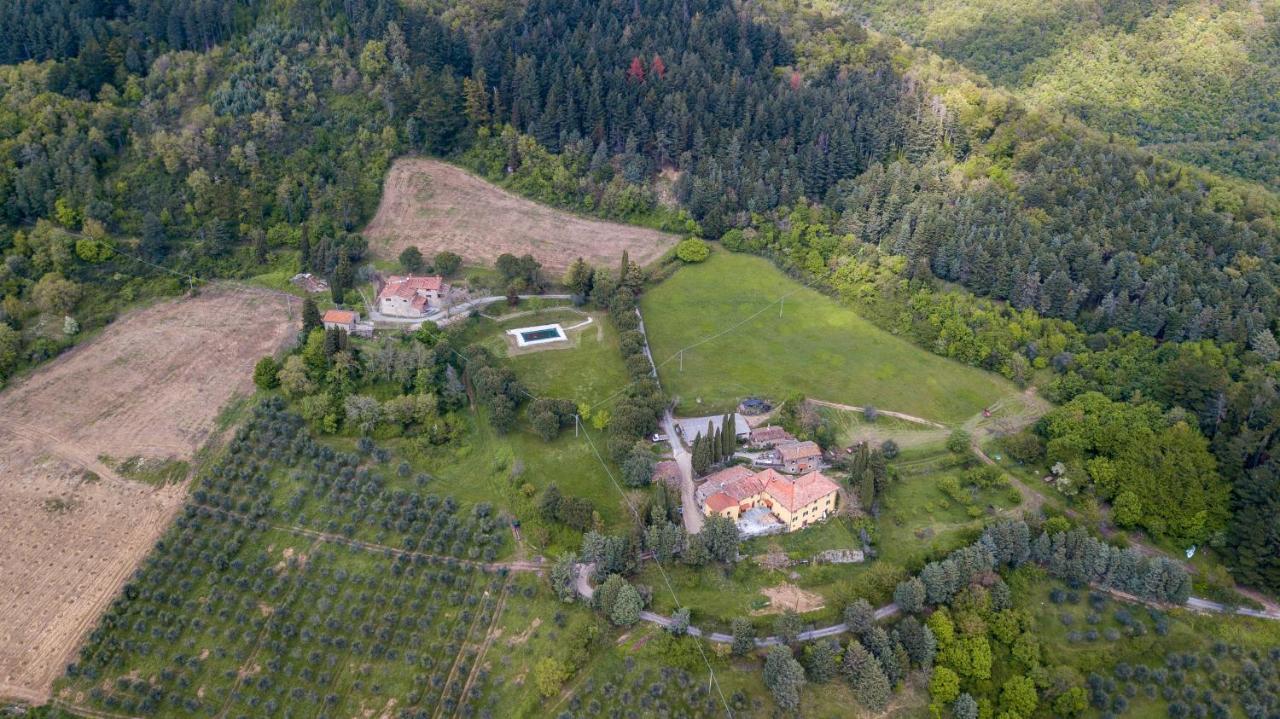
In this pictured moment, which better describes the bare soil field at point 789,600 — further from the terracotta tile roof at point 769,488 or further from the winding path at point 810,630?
the terracotta tile roof at point 769,488

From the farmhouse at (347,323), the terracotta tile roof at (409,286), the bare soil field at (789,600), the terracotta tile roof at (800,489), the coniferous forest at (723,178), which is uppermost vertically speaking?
the coniferous forest at (723,178)

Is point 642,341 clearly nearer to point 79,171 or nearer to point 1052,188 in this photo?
point 1052,188

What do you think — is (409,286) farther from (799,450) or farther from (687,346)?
(799,450)

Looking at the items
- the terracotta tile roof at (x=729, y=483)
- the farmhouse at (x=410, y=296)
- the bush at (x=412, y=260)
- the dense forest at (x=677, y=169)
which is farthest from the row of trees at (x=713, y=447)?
the bush at (x=412, y=260)

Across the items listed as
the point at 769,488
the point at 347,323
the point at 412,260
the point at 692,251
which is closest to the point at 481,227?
the point at 412,260

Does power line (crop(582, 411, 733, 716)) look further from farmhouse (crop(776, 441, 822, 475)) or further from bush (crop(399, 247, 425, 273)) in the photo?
bush (crop(399, 247, 425, 273))

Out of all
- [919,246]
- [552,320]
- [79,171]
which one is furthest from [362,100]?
[919,246]

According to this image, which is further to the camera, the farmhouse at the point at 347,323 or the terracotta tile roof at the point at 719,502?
the farmhouse at the point at 347,323

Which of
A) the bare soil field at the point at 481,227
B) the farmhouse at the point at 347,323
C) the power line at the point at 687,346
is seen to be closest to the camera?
Answer: the power line at the point at 687,346
